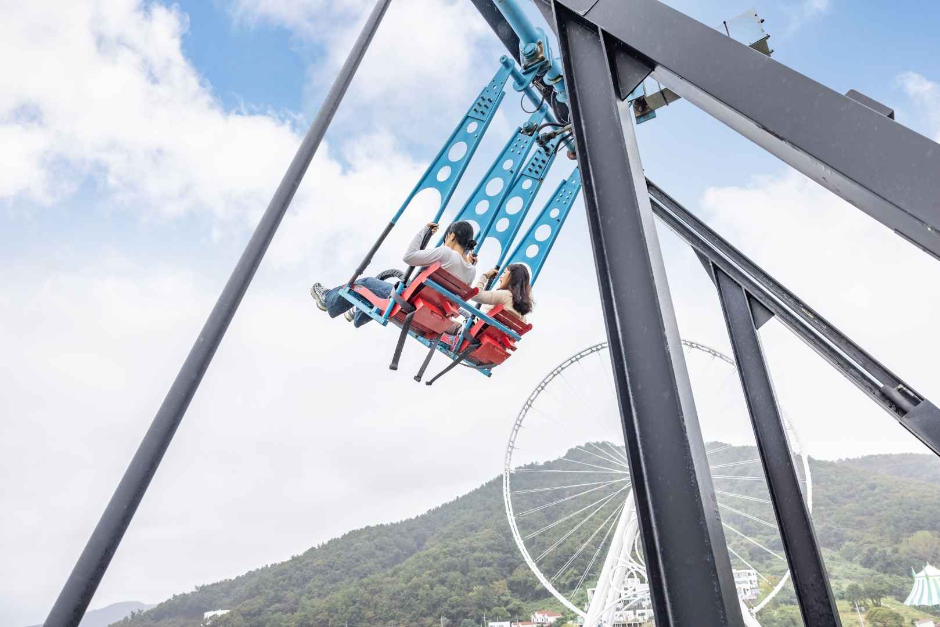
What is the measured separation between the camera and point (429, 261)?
4.34 metres

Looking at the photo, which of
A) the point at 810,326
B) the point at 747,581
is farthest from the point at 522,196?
the point at 747,581

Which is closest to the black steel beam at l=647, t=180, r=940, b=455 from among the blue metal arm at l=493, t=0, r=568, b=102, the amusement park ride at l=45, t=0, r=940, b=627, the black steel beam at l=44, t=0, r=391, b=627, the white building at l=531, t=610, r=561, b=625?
A: the amusement park ride at l=45, t=0, r=940, b=627

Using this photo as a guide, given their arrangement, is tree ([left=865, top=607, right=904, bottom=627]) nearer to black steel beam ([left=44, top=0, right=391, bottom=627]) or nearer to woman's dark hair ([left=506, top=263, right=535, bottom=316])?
woman's dark hair ([left=506, top=263, right=535, bottom=316])

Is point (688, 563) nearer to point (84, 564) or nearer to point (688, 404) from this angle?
point (688, 404)

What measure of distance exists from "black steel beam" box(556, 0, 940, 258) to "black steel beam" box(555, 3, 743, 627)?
0.69 ft

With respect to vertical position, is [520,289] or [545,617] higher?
[520,289]

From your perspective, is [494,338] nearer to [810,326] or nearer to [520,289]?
[520,289]

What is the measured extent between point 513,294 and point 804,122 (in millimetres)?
3867

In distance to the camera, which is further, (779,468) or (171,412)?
(779,468)

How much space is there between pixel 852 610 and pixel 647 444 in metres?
45.7

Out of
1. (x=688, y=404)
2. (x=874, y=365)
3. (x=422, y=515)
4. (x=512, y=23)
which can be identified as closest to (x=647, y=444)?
(x=688, y=404)

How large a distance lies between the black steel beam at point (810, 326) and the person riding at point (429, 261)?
1.62 meters

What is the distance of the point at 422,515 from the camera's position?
167 feet

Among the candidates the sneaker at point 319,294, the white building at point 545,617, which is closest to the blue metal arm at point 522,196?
the sneaker at point 319,294
